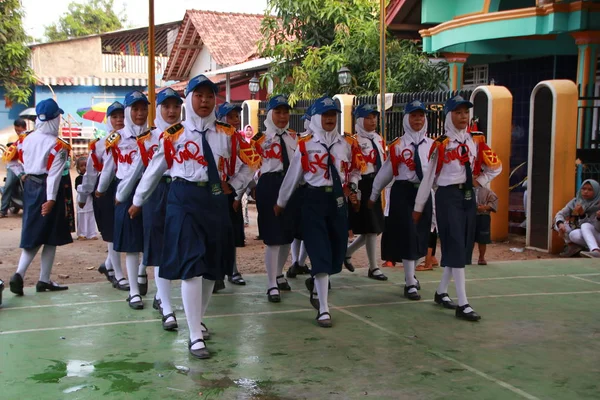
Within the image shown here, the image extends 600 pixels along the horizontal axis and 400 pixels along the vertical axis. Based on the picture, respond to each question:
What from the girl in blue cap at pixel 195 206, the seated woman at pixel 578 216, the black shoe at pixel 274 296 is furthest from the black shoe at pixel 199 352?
the seated woman at pixel 578 216

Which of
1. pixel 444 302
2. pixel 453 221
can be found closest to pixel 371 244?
pixel 444 302

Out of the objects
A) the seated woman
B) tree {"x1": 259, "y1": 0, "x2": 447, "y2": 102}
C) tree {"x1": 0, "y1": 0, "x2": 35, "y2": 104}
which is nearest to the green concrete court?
the seated woman

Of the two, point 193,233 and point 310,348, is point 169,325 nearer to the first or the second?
point 193,233

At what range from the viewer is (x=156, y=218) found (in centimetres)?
639

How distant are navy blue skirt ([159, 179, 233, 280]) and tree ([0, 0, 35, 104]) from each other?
24670 mm

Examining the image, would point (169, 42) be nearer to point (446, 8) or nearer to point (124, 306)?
point (446, 8)

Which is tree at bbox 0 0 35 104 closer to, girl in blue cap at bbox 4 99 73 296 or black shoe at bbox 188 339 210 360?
girl in blue cap at bbox 4 99 73 296

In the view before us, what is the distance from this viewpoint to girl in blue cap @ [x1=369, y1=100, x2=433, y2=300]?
24.0ft

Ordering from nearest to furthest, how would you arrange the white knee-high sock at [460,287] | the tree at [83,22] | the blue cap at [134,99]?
1. the white knee-high sock at [460,287]
2. the blue cap at [134,99]
3. the tree at [83,22]

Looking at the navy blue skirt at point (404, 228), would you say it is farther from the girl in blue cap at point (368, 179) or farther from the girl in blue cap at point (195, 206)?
the girl in blue cap at point (195, 206)

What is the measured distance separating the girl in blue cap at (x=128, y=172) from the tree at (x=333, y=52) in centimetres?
1081

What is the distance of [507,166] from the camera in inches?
458

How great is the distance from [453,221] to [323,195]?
119 centimetres

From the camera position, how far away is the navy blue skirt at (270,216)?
7.36 m
